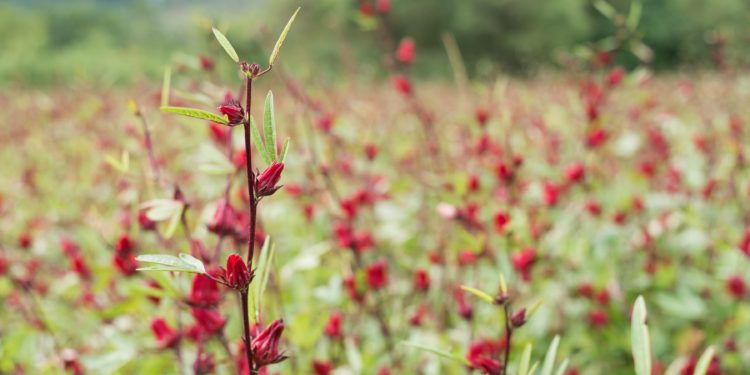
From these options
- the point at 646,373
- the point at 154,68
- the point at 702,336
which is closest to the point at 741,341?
the point at 702,336

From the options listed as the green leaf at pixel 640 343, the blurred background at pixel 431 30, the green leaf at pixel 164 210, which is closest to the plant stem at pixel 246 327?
the green leaf at pixel 164 210

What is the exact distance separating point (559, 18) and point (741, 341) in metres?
21.4

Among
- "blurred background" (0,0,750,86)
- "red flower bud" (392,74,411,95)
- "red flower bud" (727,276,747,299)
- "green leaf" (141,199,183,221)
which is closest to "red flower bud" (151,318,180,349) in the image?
"green leaf" (141,199,183,221)

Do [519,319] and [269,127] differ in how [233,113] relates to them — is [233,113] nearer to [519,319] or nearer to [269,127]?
[269,127]

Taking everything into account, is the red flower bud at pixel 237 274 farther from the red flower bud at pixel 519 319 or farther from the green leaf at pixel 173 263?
the red flower bud at pixel 519 319

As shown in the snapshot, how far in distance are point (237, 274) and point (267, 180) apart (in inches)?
4.1

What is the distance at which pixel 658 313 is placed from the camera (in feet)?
6.21

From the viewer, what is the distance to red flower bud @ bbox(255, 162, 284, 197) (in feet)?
1.83

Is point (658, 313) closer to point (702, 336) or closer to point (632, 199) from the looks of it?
point (702, 336)

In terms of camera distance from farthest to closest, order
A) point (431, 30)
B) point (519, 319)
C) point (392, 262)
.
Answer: point (431, 30), point (392, 262), point (519, 319)

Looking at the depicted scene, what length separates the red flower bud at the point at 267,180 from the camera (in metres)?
0.56

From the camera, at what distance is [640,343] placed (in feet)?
2.28

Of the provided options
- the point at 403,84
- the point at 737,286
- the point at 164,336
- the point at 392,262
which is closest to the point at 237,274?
the point at 164,336

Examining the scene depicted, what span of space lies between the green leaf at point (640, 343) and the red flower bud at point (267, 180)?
44cm
